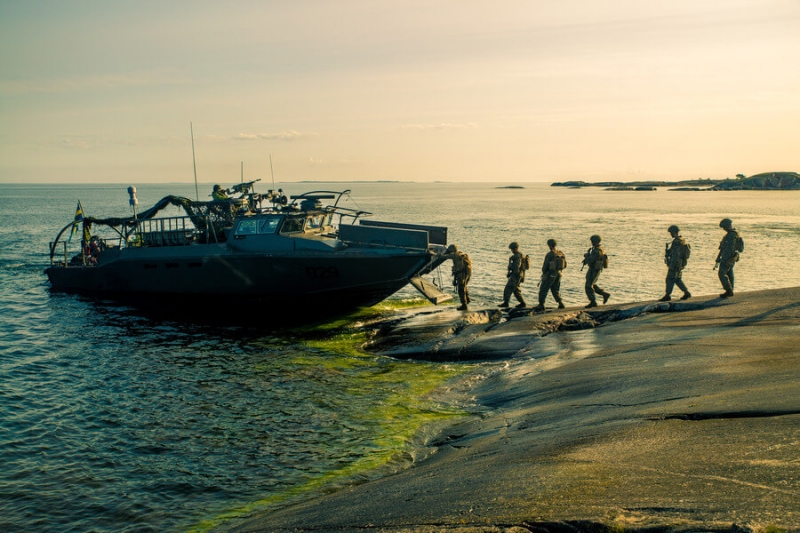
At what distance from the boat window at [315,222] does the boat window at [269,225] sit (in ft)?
3.82

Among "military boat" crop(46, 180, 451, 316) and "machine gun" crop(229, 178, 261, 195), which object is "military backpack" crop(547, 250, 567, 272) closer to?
"military boat" crop(46, 180, 451, 316)

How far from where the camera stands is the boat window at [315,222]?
2038 cm

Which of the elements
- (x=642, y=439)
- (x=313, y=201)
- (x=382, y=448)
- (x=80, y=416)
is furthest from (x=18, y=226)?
(x=642, y=439)

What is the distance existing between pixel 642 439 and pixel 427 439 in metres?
3.66

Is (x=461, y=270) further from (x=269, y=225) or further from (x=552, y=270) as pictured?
(x=269, y=225)

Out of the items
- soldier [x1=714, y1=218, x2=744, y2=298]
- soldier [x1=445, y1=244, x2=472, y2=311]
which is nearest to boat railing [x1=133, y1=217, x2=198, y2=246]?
soldier [x1=445, y1=244, x2=472, y2=311]

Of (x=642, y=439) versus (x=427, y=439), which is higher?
(x=642, y=439)

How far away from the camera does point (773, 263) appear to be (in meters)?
29.3

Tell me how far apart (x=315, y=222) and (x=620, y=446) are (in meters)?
15.7

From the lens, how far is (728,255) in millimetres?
14414

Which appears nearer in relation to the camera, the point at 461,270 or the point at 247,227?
the point at 461,270

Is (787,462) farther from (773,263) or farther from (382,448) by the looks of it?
(773,263)

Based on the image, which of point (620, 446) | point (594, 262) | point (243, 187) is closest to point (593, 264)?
point (594, 262)

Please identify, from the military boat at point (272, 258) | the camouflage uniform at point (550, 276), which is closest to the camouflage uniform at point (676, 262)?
the camouflage uniform at point (550, 276)
